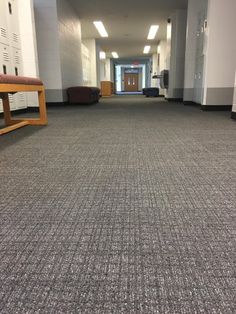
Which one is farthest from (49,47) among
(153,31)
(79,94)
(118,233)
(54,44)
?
(118,233)

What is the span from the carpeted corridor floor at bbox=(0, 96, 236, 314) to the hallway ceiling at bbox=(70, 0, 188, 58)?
6.73 metres

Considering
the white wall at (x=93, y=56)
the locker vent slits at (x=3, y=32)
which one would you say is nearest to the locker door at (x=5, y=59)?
the locker vent slits at (x=3, y=32)

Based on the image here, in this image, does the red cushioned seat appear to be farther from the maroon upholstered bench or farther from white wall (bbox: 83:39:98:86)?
white wall (bbox: 83:39:98:86)

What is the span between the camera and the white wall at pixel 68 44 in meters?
6.66

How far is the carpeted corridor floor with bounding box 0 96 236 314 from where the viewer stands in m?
0.63

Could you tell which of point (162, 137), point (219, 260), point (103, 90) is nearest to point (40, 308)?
point (219, 260)

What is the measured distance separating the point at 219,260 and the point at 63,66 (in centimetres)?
686

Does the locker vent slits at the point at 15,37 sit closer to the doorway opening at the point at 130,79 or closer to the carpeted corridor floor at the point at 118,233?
the carpeted corridor floor at the point at 118,233

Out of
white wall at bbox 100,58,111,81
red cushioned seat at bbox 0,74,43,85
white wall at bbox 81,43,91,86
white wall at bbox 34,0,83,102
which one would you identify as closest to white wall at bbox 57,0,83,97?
white wall at bbox 34,0,83,102

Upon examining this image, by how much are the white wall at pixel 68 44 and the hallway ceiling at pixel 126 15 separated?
0.37 meters

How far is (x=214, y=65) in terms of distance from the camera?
191 inches

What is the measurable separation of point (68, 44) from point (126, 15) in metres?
2.29

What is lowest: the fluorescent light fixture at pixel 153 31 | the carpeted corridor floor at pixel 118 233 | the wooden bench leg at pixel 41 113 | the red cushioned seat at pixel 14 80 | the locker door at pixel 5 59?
the carpeted corridor floor at pixel 118 233

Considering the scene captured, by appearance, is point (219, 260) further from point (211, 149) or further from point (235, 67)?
point (235, 67)
